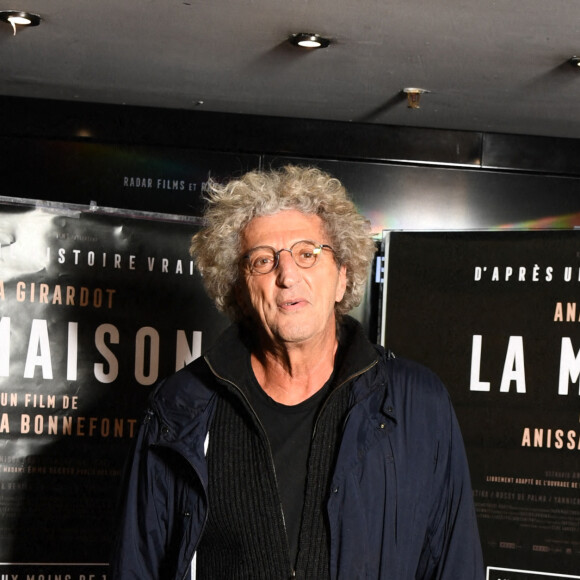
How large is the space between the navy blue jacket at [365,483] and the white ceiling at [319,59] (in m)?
1.23

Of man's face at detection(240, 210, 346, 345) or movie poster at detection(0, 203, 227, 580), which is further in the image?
movie poster at detection(0, 203, 227, 580)

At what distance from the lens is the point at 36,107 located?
12.8 feet

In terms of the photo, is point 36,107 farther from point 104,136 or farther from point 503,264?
point 503,264

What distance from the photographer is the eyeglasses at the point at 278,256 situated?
1841 millimetres

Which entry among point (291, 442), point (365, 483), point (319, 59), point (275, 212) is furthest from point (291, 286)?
point (319, 59)

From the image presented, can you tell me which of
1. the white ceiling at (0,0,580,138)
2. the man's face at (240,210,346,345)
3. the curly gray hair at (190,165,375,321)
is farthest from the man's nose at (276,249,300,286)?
the white ceiling at (0,0,580,138)

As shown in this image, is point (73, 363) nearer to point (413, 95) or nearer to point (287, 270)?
point (287, 270)

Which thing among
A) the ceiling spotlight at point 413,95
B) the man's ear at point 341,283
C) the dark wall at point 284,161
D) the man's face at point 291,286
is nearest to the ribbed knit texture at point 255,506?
the man's face at point 291,286

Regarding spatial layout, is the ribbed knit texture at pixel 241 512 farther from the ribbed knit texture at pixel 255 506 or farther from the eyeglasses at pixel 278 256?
the eyeglasses at pixel 278 256

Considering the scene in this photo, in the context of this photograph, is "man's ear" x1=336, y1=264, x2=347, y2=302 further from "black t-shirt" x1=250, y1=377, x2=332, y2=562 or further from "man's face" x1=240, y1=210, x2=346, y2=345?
"black t-shirt" x1=250, y1=377, x2=332, y2=562

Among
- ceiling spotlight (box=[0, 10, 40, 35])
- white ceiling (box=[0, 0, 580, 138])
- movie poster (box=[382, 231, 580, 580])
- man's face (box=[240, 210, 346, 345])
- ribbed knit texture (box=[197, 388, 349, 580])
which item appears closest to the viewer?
ribbed knit texture (box=[197, 388, 349, 580])

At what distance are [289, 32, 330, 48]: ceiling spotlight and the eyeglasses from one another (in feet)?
3.84

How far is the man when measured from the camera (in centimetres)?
167

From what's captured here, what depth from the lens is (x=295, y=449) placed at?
1736mm
